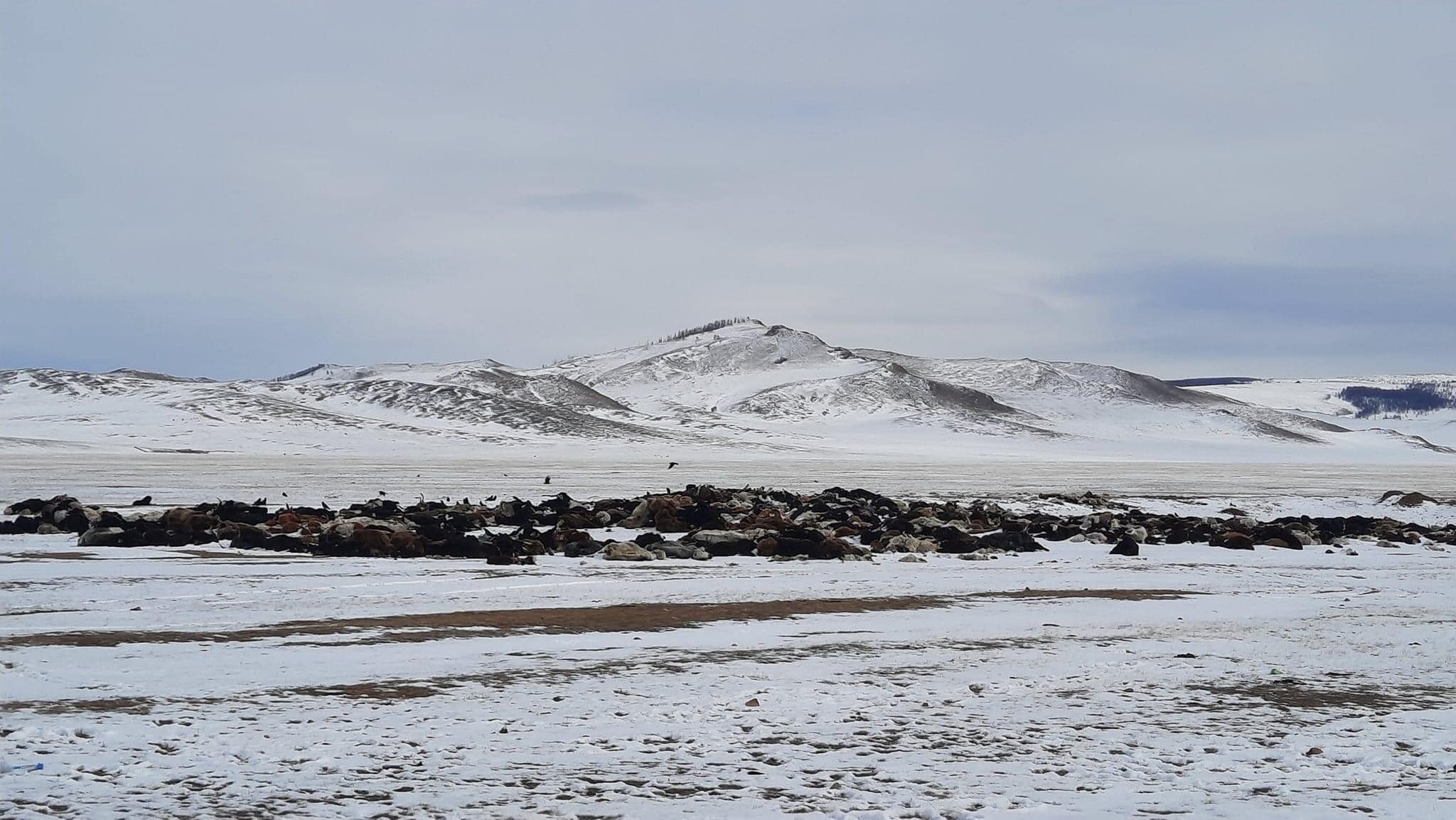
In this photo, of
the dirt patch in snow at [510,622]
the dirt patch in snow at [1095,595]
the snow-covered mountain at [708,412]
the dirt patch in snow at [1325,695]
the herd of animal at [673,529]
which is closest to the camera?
the dirt patch in snow at [1325,695]

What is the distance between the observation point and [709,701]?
6.63 meters

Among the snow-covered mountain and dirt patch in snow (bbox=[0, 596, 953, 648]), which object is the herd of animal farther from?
the snow-covered mountain

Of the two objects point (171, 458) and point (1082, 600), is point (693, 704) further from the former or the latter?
point (171, 458)

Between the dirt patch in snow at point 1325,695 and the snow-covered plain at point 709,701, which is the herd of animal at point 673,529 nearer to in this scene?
the snow-covered plain at point 709,701

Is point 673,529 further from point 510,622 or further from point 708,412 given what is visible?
point 708,412

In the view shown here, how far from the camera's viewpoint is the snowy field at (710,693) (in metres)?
5.02

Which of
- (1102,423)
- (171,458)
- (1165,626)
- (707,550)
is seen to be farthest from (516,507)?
(1102,423)

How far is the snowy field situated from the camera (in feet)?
16.5

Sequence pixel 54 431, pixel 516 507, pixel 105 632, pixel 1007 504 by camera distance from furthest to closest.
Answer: pixel 54 431 < pixel 1007 504 < pixel 516 507 < pixel 105 632

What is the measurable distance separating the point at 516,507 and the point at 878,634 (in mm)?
12883

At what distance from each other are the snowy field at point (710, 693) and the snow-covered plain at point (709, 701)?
3cm

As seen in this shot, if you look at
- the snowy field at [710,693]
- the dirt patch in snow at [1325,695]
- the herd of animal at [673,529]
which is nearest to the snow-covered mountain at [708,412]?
the herd of animal at [673,529]

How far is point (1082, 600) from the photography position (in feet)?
36.6

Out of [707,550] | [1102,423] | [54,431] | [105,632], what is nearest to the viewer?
[105,632]
